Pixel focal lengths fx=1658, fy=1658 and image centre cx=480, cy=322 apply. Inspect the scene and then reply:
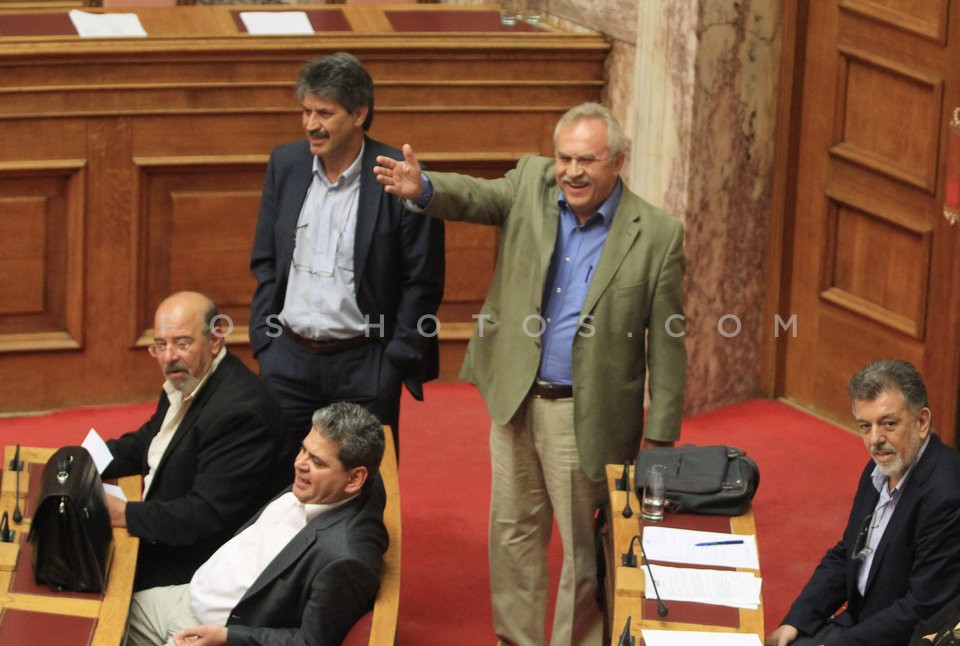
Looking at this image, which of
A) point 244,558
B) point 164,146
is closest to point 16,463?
point 244,558

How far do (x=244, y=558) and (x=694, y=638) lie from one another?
1171 millimetres

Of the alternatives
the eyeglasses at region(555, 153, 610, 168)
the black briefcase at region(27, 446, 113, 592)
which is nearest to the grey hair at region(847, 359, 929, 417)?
the eyeglasses at region(555, 153, 610, 168)

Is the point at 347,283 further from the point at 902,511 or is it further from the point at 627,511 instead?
the point at 902,511

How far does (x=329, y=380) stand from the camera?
196 inches

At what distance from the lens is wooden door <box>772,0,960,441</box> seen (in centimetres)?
600

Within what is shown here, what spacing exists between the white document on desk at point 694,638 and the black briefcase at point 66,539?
52.3 inches

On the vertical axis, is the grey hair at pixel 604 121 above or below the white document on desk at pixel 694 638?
above

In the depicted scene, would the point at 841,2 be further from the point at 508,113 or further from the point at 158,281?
the point at 158,281

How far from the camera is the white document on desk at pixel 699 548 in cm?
405

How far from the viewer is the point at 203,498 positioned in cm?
440

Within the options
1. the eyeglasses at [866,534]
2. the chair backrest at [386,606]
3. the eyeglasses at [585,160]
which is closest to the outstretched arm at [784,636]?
the eyeglasses at [866,534]

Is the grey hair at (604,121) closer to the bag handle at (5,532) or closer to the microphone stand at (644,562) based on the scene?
the microphone stand at (644,562)

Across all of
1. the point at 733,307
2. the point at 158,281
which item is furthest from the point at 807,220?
the point at 158,281

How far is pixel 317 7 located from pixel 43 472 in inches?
142
